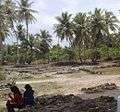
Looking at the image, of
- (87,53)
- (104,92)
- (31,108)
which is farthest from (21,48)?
(31,108)

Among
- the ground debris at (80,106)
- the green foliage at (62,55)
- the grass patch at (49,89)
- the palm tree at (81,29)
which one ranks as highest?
the palm tree at (81,29)

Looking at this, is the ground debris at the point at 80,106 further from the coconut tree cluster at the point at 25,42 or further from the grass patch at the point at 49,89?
the coconut tree cluster at the point at 25,42

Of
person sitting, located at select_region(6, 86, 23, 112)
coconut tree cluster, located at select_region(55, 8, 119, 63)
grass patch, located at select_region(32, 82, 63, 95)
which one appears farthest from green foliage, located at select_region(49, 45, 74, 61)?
person sitting, located at select_region(6, 86, 23, 112)

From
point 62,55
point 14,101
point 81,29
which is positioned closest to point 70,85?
point 14,101

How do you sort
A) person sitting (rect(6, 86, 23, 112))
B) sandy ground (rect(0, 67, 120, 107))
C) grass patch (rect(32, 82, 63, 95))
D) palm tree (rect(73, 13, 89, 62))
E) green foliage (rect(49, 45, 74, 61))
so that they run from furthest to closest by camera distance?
palm tree (rect(73, 13, 89, 62))
green foliage (rect(49, 45, 74, 61))
grass patch (rect(32, 82, 63, 95))
sandy ground (rect(0, 67, 120, 107))
person sitting (rect(6, 86, 23, 112))

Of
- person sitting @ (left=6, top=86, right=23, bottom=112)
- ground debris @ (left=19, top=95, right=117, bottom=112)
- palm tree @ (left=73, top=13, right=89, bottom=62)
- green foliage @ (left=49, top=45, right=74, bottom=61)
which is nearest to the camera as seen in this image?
person sitting @ (left=6, top=86, right=23, bottom=112)

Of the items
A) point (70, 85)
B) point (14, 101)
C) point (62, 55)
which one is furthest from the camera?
point (62, 55)

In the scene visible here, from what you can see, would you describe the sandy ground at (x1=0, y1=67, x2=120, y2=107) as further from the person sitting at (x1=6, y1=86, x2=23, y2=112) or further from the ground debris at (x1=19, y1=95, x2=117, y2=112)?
the person sitting at (x1=6, y1=86, x2=23, y2=112)

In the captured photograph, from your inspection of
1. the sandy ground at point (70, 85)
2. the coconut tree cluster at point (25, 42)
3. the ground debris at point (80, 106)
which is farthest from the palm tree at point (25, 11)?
the ground debris at point (80, 106)

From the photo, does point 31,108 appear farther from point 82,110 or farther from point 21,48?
point 21,48

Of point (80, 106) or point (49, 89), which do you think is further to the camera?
point (49, 89)

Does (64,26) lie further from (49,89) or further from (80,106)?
(80,106)

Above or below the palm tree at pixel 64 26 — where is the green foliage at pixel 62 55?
below

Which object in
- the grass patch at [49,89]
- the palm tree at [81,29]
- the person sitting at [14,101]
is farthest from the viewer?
the palm tree at [81,29]
